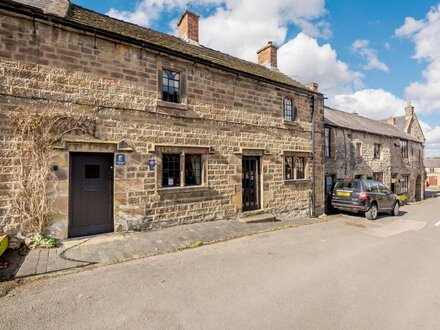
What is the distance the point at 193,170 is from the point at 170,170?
2.96 ft

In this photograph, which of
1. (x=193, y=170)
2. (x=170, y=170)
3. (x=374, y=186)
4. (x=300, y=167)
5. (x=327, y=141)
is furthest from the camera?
(x=327, y=141)

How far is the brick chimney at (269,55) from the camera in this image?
14711 millimetres

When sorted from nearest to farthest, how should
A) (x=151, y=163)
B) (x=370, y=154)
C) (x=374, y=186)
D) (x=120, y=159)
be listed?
(x=120, y=159) → (x=151, y=163) → (x=374, y=186) → (x=370, y=154)

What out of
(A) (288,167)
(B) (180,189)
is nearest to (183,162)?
(B) (180,189)

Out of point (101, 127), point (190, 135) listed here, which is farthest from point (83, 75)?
point (190, 135)

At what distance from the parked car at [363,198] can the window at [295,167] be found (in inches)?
95.9

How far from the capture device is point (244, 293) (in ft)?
13.8

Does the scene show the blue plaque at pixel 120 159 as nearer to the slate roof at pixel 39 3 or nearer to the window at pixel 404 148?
the slate roof at pixel 39 3

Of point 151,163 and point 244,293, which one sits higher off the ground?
point 151,163

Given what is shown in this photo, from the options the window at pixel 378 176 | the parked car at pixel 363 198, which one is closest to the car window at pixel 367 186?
the parked car at pixel 363 198

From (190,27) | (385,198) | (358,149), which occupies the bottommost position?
(385,198)

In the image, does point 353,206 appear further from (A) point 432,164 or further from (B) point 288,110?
(A) point 432,164

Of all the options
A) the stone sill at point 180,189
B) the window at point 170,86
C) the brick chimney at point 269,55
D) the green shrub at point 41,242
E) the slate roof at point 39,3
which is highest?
the brick chimney at point 269,55

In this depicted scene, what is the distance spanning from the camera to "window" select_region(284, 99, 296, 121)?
11.6m
